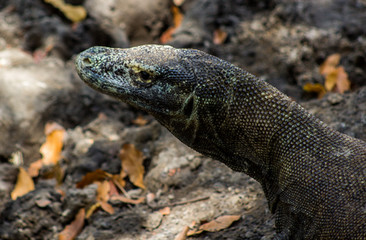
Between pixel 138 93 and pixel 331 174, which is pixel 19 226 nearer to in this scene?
pixel 138 93

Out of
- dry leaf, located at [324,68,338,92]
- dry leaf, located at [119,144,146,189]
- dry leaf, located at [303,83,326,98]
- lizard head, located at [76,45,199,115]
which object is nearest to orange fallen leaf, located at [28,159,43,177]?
dry leaf, located at [119,144,146,189]

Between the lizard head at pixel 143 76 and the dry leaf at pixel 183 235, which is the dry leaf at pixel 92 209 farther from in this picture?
the lizard head at pixel 143 76

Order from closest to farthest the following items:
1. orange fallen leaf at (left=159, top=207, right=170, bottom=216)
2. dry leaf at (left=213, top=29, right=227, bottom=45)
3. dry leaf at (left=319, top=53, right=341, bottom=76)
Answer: orange fallen leaf at (left=159, top=207, right=170, bottom=216)
dry leaf at (left=319, top=53, right=341, bottom=76)
dry leaf at (left=213, top=29, right=227, bottom=45)

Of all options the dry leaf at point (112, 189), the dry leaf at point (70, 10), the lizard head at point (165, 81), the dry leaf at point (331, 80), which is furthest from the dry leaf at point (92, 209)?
the dry leaf at point (70, 10)

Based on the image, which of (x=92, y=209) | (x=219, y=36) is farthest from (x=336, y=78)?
(x=92, y=209)

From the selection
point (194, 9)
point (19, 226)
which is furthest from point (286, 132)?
point (194, 9)

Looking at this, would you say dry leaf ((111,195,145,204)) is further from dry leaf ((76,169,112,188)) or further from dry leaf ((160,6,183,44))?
dry leaf ((160,6,183,44))
